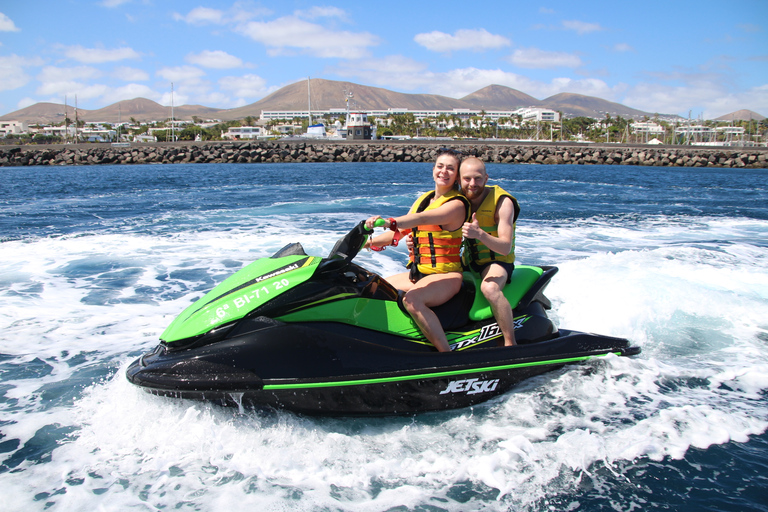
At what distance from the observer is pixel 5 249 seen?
7.62 meters

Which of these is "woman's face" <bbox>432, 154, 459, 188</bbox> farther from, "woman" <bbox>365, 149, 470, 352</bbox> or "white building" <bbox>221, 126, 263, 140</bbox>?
"white building" <bbox>221, 126, 263, 140</bbox>

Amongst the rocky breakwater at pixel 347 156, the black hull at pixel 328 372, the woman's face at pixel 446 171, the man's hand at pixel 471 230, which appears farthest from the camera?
the rocky breakwater at pixel 347 156

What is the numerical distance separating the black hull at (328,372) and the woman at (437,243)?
20 cm

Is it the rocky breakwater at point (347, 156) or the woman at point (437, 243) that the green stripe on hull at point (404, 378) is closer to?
the woman at point (437, 243)

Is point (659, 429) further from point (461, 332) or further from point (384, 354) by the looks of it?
point (384, 354)

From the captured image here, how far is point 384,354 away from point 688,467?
1728 millimetres

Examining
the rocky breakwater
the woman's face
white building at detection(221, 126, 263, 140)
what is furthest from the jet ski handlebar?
white building at detection(221, 126, 263, 140)

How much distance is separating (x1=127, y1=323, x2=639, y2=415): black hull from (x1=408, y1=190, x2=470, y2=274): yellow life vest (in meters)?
0.53

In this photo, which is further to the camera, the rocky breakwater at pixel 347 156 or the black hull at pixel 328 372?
the rocky breakwater at pixel 347 156

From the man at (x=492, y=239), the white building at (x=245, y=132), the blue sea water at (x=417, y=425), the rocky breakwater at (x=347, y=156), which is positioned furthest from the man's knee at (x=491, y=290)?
the white building at (x=245, y=132)

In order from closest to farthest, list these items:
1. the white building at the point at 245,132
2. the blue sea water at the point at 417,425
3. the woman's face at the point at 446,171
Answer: the blue sea water at the point at 417,425 < the woman's face at the point at 446,171 < the white building at the point at 245,132

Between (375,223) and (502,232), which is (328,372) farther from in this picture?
(502,232)

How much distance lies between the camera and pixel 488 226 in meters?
3.37

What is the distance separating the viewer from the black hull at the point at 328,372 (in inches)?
107
